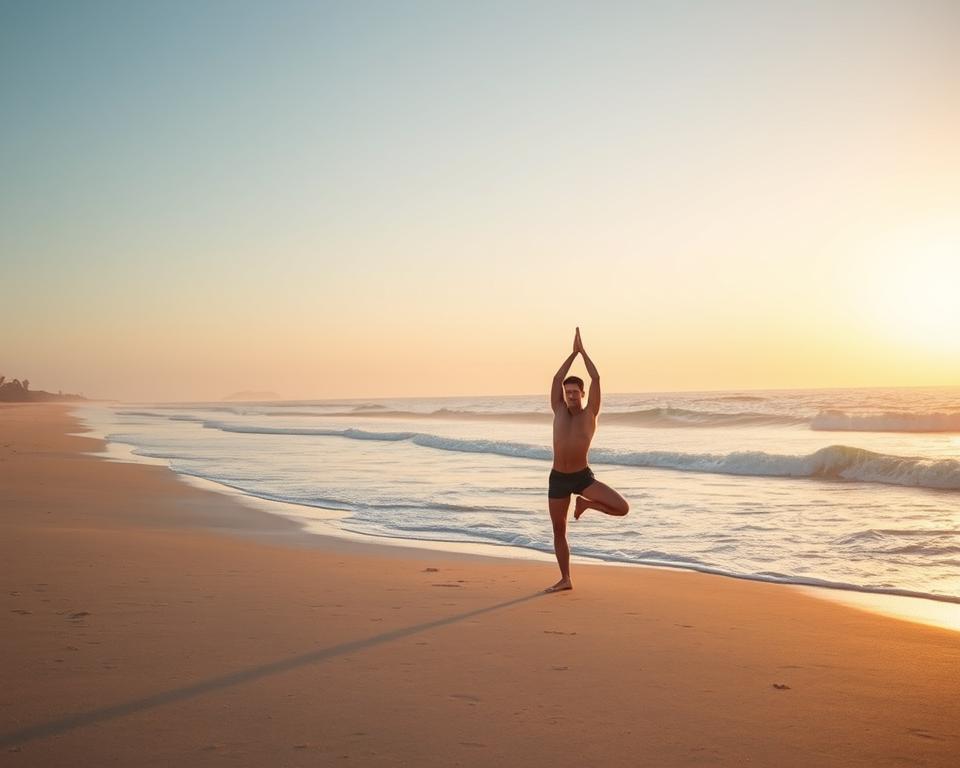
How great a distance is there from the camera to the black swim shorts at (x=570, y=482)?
7484mm

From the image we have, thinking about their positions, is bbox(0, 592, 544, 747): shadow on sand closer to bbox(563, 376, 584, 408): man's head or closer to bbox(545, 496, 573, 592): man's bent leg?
bbox(545, 496, 573, 592): man's bent leg

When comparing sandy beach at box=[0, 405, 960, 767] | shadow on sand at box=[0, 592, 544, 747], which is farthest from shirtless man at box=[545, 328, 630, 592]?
shadow on sand at box=[0, 592, 544, 747]

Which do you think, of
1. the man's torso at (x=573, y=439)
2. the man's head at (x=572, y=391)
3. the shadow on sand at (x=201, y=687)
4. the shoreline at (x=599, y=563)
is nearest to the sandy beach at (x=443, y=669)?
the shadow on sand at (x=201, y=687)

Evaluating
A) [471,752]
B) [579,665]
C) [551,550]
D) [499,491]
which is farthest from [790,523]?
[471,752]

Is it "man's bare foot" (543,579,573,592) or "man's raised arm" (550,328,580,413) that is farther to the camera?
"man's raised arm" (550,328,580,413)

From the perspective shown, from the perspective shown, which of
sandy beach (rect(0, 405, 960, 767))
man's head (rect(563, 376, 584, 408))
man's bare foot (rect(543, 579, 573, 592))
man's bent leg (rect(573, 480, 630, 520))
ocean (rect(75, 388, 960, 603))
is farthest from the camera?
ocean (rect(75, 388, 960, 603))

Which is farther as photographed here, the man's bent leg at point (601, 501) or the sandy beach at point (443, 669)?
the man's bent leg at point (601, 501)

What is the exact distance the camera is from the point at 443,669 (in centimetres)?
467

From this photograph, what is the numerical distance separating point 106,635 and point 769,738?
418 cm

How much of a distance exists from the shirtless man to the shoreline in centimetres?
163

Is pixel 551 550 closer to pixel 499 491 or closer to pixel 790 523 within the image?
pixel 790 523

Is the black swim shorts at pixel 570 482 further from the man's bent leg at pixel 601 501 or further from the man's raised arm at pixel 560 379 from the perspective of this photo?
the man's raised arm at pixel 560 379

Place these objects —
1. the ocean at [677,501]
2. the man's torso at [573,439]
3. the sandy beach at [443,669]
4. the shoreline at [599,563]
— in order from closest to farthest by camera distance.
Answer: the sandy beach at [443,669] → the shoreline at [599,563] → the man's torso at [573,439] → the ocean at [677,501]

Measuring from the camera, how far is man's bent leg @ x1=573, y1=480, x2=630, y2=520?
727 cm
